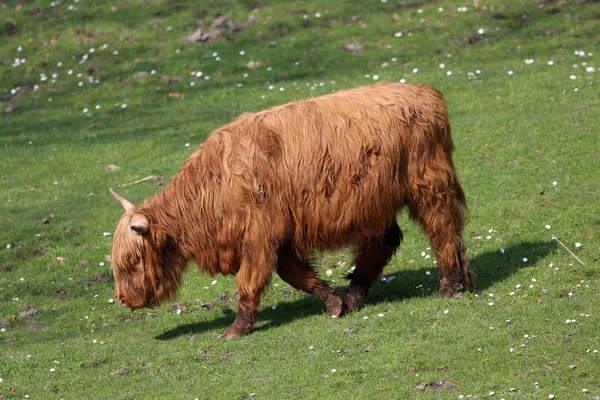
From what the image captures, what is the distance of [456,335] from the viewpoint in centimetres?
Answer: 836

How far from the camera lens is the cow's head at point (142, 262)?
31.3 feet

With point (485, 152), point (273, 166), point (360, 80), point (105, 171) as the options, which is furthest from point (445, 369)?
point (360, 80)

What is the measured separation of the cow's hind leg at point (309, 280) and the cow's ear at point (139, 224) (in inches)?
57.7

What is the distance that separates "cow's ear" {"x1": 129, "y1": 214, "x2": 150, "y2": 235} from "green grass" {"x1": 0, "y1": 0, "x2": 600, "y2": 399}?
1277 mm

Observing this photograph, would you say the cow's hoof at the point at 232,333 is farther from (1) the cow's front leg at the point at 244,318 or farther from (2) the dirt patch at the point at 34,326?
(2) the dirt patch at the point at 34,326

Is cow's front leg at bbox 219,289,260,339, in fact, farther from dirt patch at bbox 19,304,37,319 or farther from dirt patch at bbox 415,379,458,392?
dirt patch at bbox 19,304,37,319

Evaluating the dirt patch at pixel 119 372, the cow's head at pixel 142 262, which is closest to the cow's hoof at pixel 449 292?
the cow's head at pixel 142 262

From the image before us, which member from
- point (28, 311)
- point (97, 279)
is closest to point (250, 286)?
point (28, 311)

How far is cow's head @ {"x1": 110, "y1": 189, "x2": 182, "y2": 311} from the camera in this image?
31.3 ft

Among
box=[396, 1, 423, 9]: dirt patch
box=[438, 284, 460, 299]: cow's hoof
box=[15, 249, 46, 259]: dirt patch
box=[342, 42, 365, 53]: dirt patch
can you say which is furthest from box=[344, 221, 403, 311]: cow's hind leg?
box=[396, 1, 423, 9]: dirt patch

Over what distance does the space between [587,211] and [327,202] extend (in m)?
3.99

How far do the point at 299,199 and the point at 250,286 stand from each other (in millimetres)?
1063

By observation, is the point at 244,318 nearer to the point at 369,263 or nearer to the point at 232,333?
the point at 232,333

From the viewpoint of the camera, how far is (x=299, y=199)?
9.27 metres
